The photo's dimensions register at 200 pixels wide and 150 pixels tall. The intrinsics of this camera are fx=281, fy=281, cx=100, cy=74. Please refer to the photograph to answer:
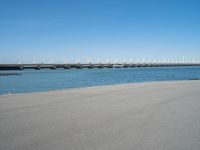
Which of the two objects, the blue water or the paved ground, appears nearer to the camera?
the paved ground

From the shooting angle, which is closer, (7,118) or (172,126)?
(172,126)

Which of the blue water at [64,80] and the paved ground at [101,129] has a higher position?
the paved ground at [101,129]

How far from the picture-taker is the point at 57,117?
9.00 meters

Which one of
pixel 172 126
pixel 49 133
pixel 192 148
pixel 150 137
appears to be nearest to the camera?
pixel 192 148

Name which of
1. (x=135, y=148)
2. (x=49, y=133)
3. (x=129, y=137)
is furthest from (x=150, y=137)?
(x=49, y=133)

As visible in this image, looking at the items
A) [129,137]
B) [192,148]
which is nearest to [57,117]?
[129,137]

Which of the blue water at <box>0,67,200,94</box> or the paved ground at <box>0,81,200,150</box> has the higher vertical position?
the paved ground at <box>0,81,200,150</box>

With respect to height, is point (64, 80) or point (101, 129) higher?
point (101, 129)

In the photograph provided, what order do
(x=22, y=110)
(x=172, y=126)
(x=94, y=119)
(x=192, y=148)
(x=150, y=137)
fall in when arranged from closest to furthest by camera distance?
1. (x=192, y=148)
2. (x=150, y=137)
3. (x=172, y=126)
4. (x=94, y=119)
5. (x=22, y=110)

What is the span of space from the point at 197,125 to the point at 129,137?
225 centimetres

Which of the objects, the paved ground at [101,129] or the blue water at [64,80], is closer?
the paved ground at [101,129]

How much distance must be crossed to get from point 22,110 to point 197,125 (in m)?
6.18

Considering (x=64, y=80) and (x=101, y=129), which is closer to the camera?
(x=101, y=129)

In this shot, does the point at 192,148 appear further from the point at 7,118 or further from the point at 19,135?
the point at 7,118
